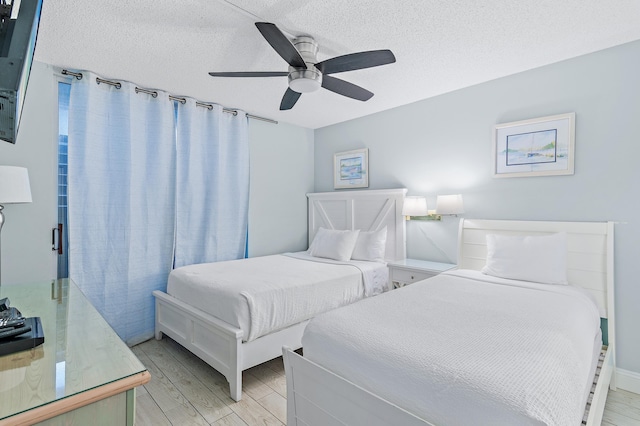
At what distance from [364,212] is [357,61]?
7.34ft

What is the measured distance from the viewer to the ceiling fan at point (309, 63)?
6.03ft

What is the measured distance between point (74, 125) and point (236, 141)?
1572 millimetres

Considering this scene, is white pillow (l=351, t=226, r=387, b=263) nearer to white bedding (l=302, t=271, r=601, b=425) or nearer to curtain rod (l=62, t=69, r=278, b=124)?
white bedding (l=302, t=271, r=601, b=425)

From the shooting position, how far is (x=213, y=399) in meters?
2.17

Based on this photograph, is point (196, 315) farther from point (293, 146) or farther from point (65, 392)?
point (293, 146)

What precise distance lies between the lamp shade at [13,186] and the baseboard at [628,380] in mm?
4415

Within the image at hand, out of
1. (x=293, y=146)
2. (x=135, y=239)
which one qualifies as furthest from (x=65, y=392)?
(x=293, y=146)

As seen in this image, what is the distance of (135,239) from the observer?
9.94 feet

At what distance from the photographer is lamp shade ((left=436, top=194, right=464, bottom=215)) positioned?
121 inches

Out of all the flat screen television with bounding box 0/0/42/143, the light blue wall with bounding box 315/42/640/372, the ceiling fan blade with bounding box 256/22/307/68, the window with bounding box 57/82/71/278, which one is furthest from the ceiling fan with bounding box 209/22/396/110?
the window with bounding box 57/82/71/278

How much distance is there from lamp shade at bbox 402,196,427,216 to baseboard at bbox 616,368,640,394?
1917 mm

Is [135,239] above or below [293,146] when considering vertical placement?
below

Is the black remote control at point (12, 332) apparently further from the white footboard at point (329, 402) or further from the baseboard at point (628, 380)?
the baseboard at point (628, 380)

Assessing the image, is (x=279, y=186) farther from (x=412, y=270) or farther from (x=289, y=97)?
(x=412, y=270)
